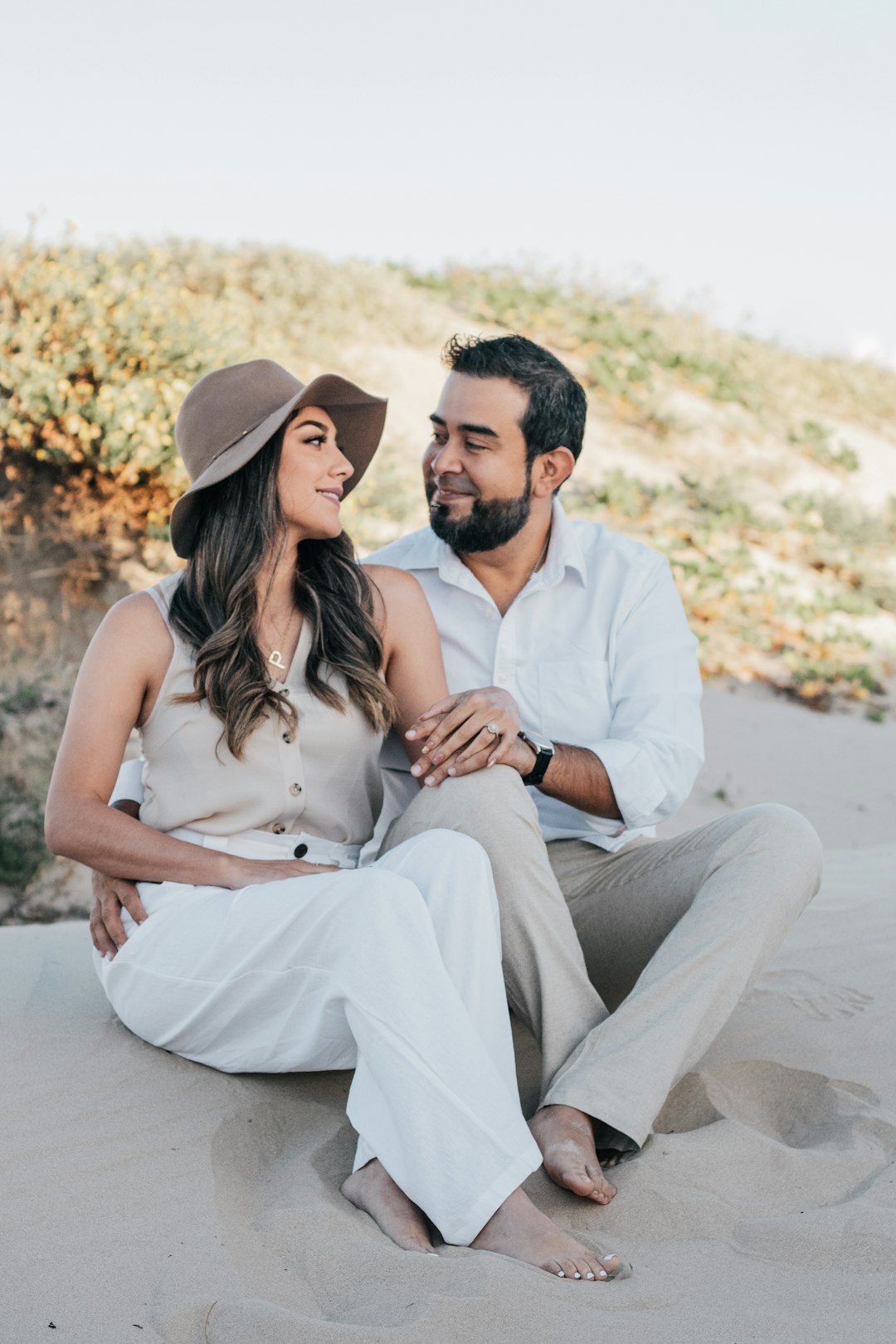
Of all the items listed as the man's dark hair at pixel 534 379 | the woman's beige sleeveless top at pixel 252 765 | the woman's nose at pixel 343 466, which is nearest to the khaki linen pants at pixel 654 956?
the woman's beige sleeveless top at pixel 252 765

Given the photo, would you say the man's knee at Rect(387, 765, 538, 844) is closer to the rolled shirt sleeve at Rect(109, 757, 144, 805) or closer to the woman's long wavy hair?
the woman's long wavy hair

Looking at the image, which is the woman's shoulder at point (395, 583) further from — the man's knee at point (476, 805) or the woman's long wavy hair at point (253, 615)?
the man's knee at point (476, 805)

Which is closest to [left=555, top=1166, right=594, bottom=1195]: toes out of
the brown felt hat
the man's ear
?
the brown felt hat

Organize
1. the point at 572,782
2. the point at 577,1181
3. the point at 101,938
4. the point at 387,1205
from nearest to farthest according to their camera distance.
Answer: the point at 387,1205 → the point at 577,1181 → the point at 101,938 → the point at 572,782

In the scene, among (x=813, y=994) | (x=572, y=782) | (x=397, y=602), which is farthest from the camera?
(x=813, y=994)

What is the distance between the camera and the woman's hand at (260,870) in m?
2.93

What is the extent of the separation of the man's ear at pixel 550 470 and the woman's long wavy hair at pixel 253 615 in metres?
0.83

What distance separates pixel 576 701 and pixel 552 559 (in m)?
0.44

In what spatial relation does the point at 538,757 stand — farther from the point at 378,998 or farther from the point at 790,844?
the point at 378,998

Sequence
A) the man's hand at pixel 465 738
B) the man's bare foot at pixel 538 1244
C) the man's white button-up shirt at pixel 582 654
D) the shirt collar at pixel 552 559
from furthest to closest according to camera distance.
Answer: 1. the shirt collar at pixel 552 559
2. the man's white button-up shirt at pixel 582 654
3. the man's hand at pixel 465 738
4. the man's bare foot at pixel 538 1244

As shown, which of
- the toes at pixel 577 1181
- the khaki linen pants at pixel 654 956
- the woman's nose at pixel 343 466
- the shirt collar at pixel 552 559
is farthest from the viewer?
the shirt collar at pixel 552 559

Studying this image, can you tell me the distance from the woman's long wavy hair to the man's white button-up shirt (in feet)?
1.26

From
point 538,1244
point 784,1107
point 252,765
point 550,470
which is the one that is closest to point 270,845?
point 252,765

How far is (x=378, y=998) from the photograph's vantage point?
98.4 inches
